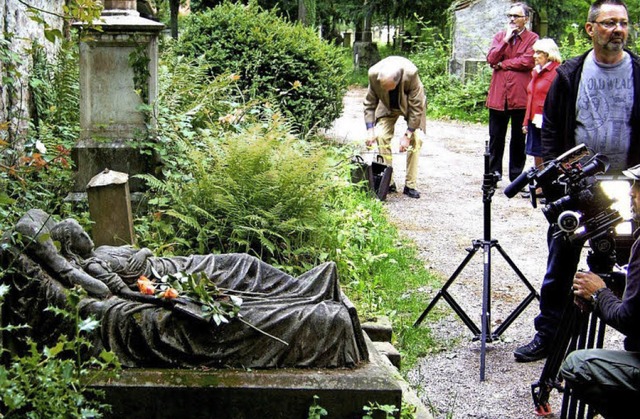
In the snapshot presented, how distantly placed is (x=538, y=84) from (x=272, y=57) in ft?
12.8

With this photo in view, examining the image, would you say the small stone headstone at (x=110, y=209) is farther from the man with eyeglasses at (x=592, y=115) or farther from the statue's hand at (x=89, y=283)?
the man with eyeglasses at (x=592, y=115)

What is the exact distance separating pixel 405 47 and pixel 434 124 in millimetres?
15294

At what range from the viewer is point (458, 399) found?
17.1 ft

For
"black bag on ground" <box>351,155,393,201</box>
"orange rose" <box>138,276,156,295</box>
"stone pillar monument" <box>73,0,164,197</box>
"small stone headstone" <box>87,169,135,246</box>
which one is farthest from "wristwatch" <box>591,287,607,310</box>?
"black bag on ground" <box>351,155,393,201</box>

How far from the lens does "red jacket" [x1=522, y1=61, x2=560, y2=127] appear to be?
402 inches

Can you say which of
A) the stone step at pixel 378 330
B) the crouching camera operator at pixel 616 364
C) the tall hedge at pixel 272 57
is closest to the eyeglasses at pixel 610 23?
the crouching camera operator at pixel 616 364

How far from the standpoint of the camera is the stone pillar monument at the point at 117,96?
6887 millimetres

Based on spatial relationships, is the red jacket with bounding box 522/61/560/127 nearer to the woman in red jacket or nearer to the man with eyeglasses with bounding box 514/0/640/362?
the woman in red jacket

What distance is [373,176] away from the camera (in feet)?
34.3

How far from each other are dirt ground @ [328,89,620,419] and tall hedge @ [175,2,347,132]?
1.12m

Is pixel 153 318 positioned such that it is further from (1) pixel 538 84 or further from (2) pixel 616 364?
(1) pixel 538 84

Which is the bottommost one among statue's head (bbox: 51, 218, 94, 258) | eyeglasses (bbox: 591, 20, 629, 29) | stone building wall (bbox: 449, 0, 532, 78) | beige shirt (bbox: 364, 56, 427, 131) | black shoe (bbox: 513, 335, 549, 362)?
black shoe (bbox: 513, 335, 549, 362)

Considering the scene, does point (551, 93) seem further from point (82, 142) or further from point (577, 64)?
point (82, 142)

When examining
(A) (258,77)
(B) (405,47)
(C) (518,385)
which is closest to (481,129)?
(A) (258,77)
